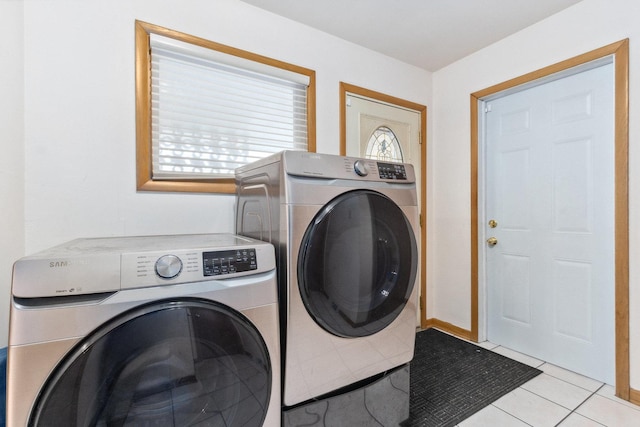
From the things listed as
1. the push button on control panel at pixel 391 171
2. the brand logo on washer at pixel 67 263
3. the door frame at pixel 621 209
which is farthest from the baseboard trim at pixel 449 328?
the brand logo on washer at pixel 67 263

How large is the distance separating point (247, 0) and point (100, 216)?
158 centimetres

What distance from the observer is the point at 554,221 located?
2162 mm

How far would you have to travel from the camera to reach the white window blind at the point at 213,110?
1.68 metres

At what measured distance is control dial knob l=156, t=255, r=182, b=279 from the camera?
859 mm

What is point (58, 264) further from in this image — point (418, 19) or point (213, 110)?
point (418, 19)

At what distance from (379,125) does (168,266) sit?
85.1 inches

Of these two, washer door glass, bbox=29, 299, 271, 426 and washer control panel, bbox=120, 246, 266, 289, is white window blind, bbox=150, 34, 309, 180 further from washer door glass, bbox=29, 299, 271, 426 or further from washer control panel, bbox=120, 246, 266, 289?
washer door glass, bbox=29, 299, 271, 426

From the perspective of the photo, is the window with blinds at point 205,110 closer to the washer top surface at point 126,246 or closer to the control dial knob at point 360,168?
the washer top surface at point 126,246

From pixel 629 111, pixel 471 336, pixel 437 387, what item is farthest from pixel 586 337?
pixel 629 111

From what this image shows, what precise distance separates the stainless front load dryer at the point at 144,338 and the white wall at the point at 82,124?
2.48ft

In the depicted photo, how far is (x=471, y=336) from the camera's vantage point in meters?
2.55

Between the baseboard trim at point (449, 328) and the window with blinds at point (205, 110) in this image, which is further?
the baseboard trim at point (449, 328)

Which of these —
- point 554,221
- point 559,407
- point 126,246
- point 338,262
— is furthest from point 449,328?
point 126,246

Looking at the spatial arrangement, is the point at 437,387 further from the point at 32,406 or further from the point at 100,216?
the point at 100,216
